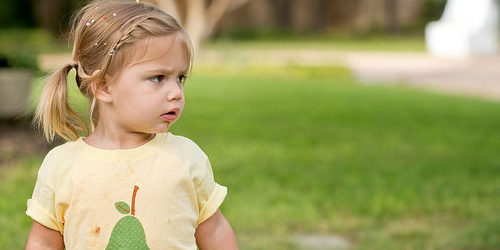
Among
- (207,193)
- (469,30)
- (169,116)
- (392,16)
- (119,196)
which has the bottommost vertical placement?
(119,196)

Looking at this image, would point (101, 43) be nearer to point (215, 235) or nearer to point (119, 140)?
point (119, 140)

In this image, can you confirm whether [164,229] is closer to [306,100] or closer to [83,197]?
[83,197]

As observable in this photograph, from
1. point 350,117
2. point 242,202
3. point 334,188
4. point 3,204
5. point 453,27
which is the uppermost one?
point 453,27

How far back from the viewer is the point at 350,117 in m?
8.45

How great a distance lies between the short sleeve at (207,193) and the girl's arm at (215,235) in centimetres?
4

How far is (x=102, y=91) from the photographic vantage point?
2033 mm

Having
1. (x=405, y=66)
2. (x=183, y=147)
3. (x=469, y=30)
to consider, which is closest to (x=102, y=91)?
(x=183, y=147)

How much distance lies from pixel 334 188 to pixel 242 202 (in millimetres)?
782

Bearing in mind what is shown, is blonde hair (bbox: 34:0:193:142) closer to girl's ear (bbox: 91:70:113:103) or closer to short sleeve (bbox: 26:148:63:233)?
girl's ear (bbox: 91:70:113:103)

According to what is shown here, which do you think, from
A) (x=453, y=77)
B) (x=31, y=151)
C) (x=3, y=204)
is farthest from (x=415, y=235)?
(x=453, y=77)

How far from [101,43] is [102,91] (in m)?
0.14

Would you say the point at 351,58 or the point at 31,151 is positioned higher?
the point at 351,58

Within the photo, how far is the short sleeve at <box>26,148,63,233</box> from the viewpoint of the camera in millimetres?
1985

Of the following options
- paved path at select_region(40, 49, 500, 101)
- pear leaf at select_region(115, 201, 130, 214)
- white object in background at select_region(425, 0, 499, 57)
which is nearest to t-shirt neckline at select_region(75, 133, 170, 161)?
pear leaf at select_region(115, 201, 130, 214)
